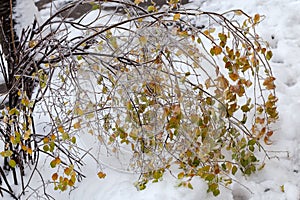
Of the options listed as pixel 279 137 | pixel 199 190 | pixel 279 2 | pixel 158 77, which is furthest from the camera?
pixel 279 2

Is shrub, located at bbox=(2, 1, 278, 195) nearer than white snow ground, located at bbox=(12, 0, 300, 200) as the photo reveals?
Yes

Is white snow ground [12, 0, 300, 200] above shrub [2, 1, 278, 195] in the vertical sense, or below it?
below

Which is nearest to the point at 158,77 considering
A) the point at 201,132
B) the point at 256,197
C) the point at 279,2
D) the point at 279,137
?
the point at 201,132

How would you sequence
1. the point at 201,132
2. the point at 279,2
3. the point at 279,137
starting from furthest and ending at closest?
the point at 279,2 → the point at 279,137 → the point at 201,132

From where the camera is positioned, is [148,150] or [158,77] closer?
[158,77]

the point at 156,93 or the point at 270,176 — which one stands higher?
the point at 156,93

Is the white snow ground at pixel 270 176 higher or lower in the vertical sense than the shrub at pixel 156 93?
lower

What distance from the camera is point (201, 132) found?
2125 mm

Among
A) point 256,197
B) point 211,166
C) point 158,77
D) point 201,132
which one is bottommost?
point 256,197

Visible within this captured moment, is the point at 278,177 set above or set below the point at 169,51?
below

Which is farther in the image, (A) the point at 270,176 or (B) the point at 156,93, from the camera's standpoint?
(A) the point at 270,176

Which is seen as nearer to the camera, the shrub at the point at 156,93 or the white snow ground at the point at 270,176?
the shrub at the point at 156,93

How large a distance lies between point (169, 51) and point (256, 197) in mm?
797

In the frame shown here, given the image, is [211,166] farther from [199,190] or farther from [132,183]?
[132,183]
